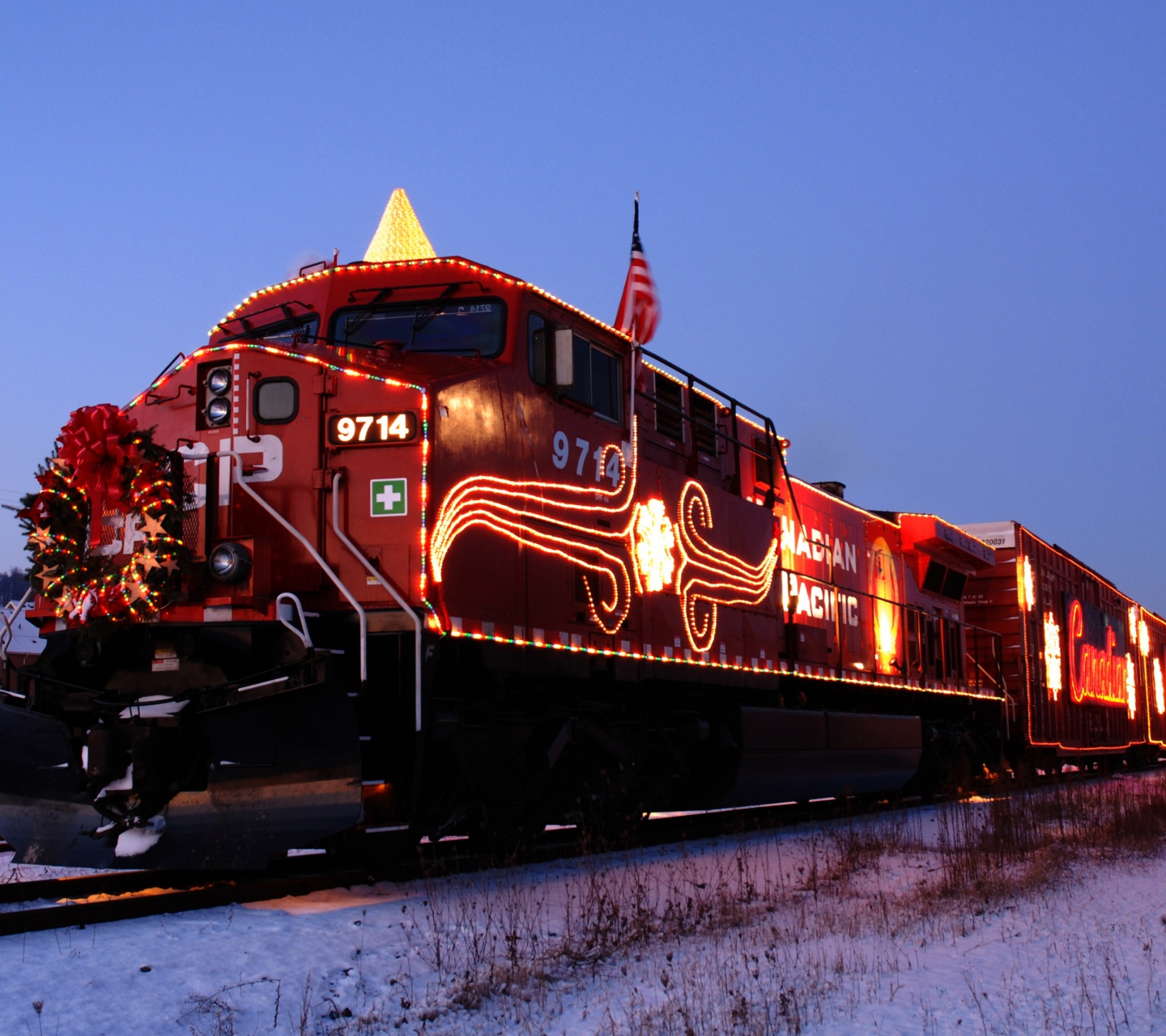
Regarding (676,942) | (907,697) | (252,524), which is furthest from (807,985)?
(907,697)

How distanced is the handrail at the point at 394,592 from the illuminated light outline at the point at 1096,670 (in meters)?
17.3

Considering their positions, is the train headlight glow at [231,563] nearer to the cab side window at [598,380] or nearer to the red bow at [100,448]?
the red bow at [100,448]

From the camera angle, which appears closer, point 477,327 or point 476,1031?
point 476,1031

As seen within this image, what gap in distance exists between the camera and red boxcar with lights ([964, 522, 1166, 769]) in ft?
62.8

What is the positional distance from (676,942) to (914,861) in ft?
12.7

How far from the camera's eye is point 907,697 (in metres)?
16.0

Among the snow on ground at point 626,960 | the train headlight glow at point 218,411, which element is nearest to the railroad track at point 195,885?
the snow on ground at point 626,960

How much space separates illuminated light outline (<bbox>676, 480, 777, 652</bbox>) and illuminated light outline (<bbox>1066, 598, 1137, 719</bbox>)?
41.1 feet

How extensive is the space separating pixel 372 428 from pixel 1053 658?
1627 cm

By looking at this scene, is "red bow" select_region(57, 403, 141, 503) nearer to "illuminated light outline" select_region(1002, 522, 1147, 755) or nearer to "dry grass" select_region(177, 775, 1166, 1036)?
"dry grass" select_region(177, 775, 1166, 1036)

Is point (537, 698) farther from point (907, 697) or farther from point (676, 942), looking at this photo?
point (907, 697)

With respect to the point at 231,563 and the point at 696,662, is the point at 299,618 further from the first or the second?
the point at 696,662

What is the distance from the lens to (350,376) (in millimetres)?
7539

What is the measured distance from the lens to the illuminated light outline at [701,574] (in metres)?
10.2
